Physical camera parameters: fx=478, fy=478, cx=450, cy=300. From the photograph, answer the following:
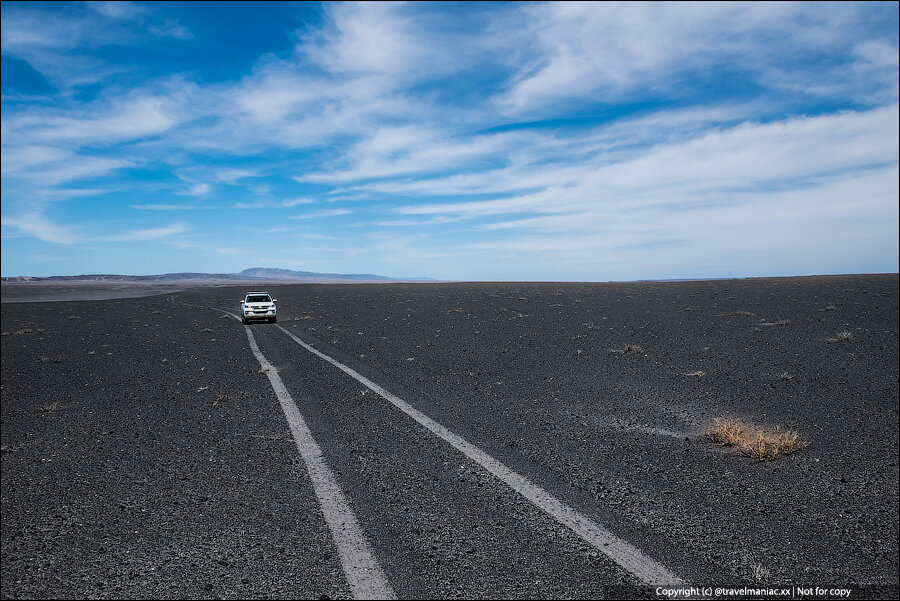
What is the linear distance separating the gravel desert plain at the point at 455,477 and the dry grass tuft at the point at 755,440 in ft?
0.41

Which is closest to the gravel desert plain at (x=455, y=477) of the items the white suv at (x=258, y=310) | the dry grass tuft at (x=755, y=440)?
the dry grass tuft at (x=755, y=440)

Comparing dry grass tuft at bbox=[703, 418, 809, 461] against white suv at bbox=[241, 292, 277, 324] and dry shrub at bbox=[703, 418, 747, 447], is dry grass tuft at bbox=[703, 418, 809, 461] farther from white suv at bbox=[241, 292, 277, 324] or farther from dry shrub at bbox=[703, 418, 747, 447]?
white suv at bbox=[241, 292, 277, 324]

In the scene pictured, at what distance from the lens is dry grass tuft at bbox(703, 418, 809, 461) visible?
6.23 meters

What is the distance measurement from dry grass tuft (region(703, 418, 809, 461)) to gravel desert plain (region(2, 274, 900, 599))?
0.41ft

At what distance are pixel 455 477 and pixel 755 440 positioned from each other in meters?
4.21

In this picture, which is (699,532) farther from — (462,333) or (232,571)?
(462,333)

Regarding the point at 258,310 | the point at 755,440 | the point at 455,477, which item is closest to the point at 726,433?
the point at 755,440

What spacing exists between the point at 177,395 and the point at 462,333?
36.9 ft

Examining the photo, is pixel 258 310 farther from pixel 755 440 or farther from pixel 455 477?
pixel 755 440

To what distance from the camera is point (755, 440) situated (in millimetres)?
6484

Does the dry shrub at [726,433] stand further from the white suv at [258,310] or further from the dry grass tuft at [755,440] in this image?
the white suv at [258,310]

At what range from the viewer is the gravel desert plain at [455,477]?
3.81m

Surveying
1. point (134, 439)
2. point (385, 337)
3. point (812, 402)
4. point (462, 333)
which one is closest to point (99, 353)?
point (385, 337)

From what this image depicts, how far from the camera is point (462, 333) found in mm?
19188
